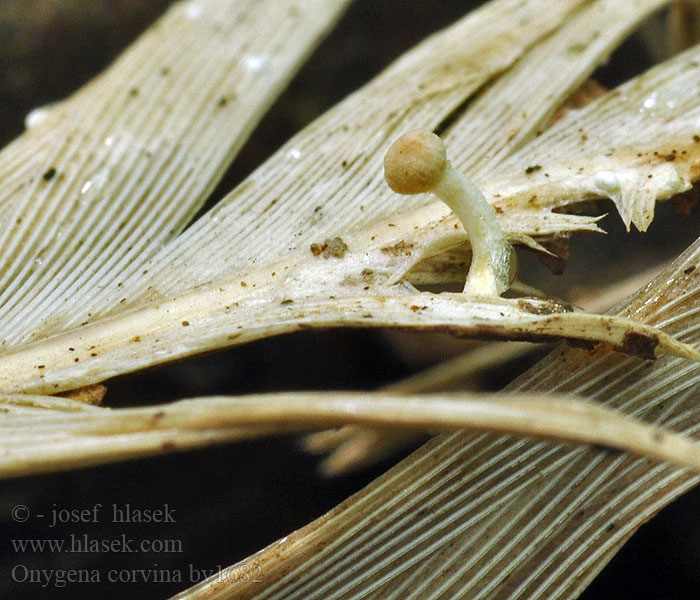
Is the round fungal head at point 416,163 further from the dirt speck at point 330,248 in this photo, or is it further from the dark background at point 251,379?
the dark background at point 251,379

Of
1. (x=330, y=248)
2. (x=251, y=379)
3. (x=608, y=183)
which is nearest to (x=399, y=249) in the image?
(x=330, y=248)

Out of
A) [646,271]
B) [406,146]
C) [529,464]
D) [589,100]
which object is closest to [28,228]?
[406,146]

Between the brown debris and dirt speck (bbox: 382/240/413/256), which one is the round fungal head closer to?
dirt speck (bbox: 382/240/413/256)

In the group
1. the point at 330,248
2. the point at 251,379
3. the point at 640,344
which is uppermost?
the point at 251,379

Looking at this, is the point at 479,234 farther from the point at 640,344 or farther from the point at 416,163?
the point at 640,344

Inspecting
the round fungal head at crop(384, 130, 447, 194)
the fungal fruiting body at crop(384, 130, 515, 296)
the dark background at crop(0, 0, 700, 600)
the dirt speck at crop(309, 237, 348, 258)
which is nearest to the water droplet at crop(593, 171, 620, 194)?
the fungal fruiting body at crop(384, 130, 515, 296)

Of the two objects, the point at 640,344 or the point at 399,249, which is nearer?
the point at 640,344

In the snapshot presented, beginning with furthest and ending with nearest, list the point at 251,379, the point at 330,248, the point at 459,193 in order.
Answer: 1. the point at 251,379
2. the point at 330,248
3. the point at 459,193

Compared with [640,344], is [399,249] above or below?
above

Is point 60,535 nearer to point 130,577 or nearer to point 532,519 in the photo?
point 130,577
